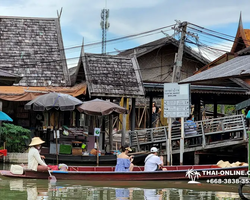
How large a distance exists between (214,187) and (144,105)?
19.6 m

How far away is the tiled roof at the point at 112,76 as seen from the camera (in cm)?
2102

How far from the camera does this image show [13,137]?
63.2ft

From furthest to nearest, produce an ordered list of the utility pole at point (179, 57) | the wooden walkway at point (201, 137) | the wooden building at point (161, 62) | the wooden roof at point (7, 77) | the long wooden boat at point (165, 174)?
1. the wooden building at point (161, 62)
2. the utility pole at point (179, 57)
3. the wooden walkway at point (201, 137)
4. the wooden roof at point (7, 77)
5. the long wooden boat at point (165, 174)

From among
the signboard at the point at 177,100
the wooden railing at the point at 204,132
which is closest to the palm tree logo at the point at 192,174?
the signboard at the point at 177,100

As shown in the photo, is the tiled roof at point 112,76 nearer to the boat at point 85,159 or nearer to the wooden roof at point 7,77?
the boat at point 85,159

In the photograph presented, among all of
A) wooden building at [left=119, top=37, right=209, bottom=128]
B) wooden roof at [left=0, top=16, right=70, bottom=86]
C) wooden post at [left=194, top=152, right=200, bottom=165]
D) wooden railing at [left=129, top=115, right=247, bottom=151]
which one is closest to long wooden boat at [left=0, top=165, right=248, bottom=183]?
wooden railing at [left=129, top=115, right=247, bottom=151]

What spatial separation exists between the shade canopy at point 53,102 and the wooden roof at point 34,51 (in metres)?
3.29

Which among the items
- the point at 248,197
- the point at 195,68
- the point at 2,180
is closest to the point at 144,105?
the point at 195,68

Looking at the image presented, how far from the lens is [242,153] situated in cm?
1955

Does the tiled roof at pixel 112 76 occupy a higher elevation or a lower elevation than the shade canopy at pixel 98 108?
higher

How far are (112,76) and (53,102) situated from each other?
364cm

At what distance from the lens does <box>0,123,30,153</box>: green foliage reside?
62.2 feet

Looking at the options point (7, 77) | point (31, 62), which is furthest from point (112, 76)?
point (7, 77)

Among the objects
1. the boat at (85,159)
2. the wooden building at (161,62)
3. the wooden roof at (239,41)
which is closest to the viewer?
the boat at (85,159)
